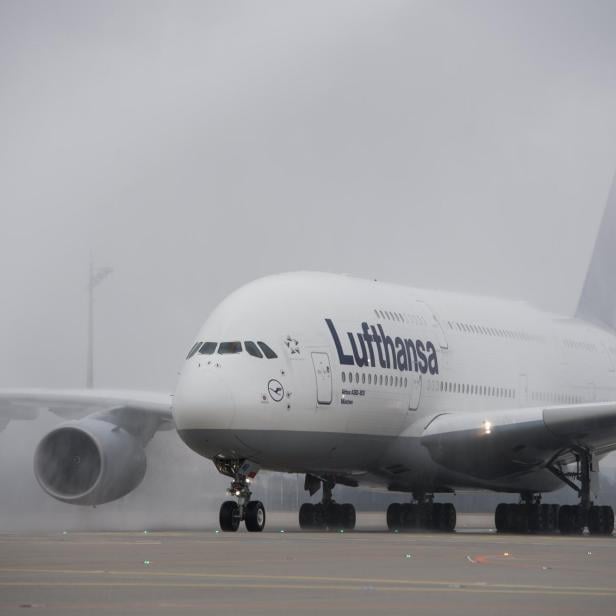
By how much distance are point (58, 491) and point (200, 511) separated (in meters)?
4.51

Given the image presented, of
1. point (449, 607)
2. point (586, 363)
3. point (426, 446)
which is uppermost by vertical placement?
point (586, 363)

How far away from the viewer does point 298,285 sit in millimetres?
29094

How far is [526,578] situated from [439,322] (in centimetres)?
1897

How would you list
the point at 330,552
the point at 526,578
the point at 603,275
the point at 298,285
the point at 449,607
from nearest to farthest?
1. the point at 449,607
2. the point at 526,578
3. the point at 330,552
4. the point at 298,285
5. the point at 603,275

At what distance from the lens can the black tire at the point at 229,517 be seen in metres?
25.6

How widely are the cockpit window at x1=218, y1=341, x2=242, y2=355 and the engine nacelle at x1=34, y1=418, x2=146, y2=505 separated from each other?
3.62 meters

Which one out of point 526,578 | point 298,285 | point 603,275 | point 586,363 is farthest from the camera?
point 603,275

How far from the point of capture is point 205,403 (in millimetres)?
26047

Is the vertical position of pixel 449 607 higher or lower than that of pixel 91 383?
lower

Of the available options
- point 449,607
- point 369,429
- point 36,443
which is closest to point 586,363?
point 369,429

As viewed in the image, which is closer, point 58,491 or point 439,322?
point 58,491

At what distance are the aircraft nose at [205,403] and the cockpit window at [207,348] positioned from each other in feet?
1.56

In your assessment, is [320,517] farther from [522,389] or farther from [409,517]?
[522,389]

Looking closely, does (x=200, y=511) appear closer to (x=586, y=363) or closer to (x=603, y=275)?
(x=586, y=363)
